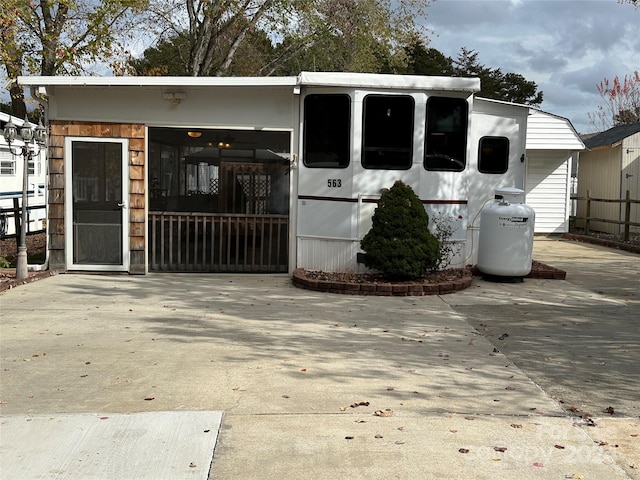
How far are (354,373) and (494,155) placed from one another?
21.8 feet

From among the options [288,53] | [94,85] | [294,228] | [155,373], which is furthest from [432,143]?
[288,53]

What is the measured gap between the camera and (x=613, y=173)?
19.8 meters

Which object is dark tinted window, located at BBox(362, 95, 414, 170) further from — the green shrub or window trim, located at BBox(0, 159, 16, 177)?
window trim, located at BBox(0, 159, 16, 177)

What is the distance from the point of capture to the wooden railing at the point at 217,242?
419 inches

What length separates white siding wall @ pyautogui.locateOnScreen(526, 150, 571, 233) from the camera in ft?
62.3

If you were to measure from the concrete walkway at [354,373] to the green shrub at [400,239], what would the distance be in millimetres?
575

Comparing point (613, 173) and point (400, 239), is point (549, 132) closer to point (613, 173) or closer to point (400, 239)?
point (613, 173)

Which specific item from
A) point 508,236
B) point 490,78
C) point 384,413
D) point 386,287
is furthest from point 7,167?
point 490,78

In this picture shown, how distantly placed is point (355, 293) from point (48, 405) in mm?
5249

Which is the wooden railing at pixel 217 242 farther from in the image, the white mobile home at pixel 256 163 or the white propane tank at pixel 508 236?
the white propane tank at pixel 508 236

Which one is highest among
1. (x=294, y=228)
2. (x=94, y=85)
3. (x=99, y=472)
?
(x=94, y=85)

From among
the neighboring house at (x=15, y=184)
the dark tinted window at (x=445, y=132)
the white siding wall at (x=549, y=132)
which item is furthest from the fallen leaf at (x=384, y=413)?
the white siding wall at (x=549, y=132)

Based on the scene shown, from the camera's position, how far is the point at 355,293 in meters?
9.22

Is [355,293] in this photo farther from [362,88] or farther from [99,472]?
[99,472]
